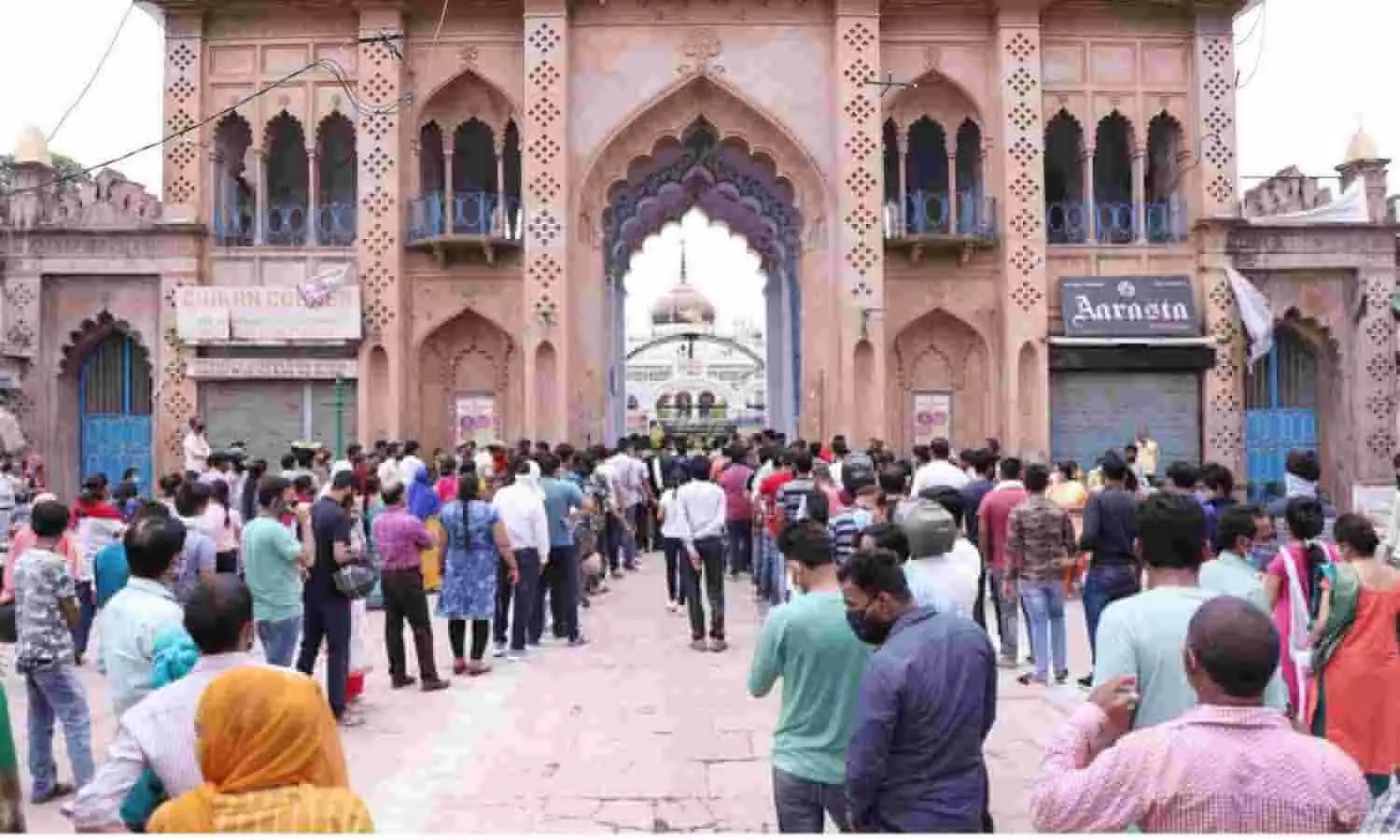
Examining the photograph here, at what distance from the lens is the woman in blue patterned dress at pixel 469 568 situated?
A: 32.2 feet

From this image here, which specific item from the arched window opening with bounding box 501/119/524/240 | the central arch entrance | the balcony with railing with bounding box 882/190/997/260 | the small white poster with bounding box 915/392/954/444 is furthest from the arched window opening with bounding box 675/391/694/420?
the balcony with railing with bounding box 882/190/997/260

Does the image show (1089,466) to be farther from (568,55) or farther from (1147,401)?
(568,55)

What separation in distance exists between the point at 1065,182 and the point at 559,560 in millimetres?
15140

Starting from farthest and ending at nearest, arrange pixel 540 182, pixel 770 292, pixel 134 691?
pixel 770 292, pixel 540 182, pixel 134 691

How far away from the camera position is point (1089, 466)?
20.6m

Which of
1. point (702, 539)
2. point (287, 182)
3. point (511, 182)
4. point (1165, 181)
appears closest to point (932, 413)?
point (1165, 181)

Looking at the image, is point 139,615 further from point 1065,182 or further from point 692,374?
point 692,374

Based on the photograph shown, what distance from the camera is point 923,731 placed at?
355 cm

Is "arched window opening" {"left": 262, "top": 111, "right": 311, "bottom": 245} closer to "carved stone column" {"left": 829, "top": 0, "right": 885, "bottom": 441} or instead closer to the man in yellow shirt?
"carved stone column" {"left": 829, "top": 0, "right": 885, "bottom": 441}

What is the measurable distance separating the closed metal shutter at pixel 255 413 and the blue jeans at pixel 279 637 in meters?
12.9

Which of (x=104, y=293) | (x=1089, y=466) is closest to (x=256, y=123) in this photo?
(x=104, y=293)

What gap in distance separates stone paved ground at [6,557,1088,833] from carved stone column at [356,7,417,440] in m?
9.94

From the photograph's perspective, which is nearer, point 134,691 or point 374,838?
point 374,838

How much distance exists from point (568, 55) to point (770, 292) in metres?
8.95
